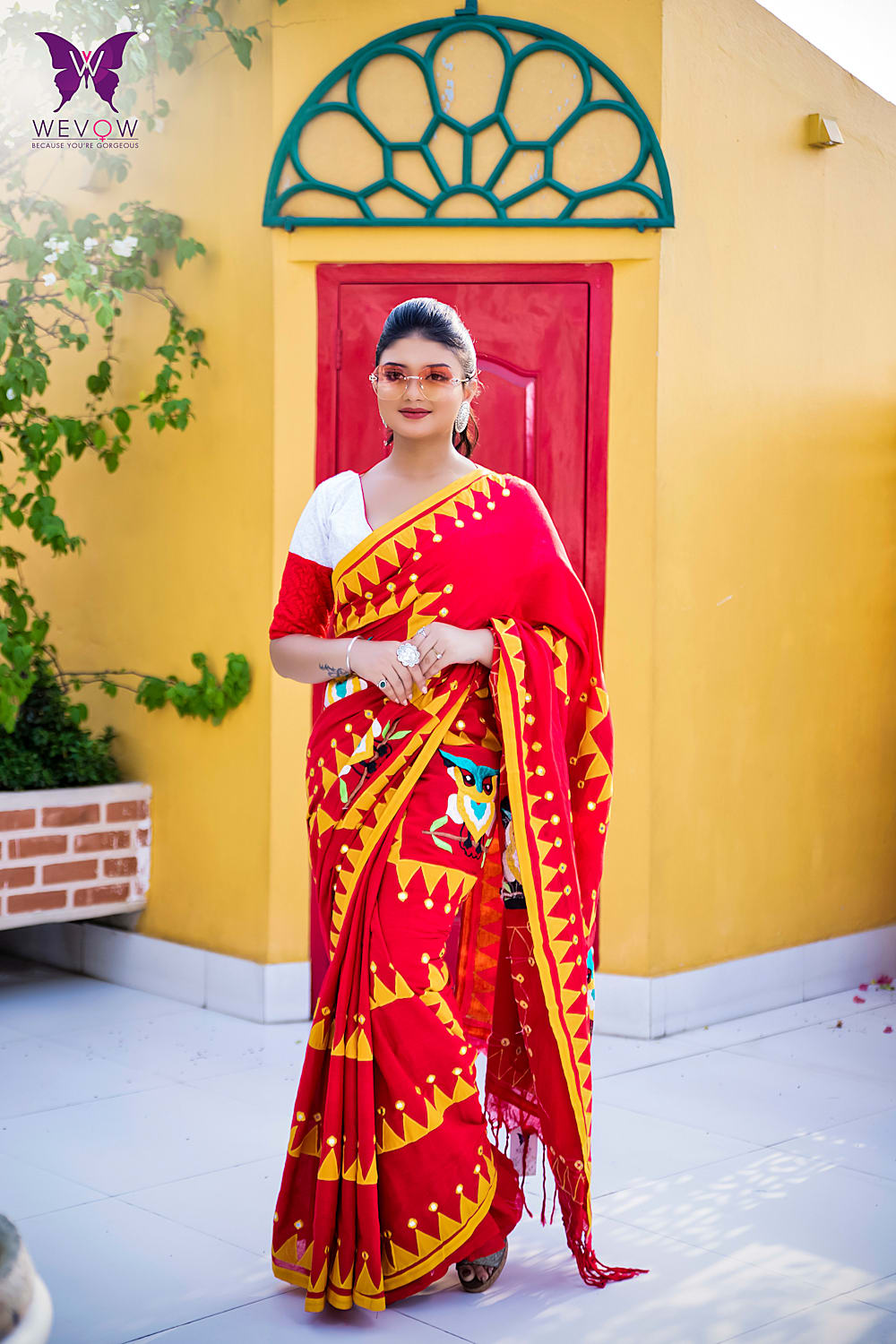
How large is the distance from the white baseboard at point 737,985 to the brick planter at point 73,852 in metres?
1.53

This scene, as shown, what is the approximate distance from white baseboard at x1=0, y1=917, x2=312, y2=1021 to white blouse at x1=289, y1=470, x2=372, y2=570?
6.03 feet

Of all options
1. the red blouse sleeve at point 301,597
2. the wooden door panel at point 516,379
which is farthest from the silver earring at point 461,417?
the wooden door panel at point 516,379

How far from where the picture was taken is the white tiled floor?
2.28 m

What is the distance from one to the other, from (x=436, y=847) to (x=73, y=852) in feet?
7.60

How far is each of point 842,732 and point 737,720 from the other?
2.02 ft

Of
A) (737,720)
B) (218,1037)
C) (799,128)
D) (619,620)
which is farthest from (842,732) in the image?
(218,1037)

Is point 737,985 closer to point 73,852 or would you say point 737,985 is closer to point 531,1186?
point 531,1186

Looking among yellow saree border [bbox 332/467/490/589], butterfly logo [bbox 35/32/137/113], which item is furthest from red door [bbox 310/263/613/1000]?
yellow saree border [bbox 332/467/490/589]

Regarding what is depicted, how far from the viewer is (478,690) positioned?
2.47 m

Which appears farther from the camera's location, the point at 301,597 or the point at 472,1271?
the point at 301,597

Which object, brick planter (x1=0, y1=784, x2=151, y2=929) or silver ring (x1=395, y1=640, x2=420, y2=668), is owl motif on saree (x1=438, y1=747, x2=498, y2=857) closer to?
silver ring (x1=395, y1=640, x2=420, y2=668)

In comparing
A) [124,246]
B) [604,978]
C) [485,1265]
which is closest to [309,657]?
[485,1265]

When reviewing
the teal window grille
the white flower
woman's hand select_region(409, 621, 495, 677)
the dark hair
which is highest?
the teal window grille

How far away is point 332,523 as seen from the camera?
2557 millimetres
